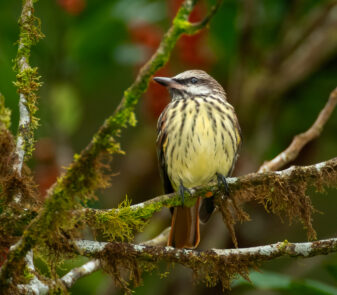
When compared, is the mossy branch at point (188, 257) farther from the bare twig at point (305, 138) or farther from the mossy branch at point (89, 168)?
the bare twig at point (305, 138)

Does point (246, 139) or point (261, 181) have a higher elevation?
point (246, 139)

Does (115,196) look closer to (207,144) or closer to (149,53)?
(149,53)

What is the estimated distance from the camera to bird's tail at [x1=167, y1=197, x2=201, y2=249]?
11.0 ft

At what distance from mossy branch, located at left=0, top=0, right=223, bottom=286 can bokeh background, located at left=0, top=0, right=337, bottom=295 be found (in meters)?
2.17

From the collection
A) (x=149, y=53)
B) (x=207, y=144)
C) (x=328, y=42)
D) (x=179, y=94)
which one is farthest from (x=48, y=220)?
(x=328, y=42)

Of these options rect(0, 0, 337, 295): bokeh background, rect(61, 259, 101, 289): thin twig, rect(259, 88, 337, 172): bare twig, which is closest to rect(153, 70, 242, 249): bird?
rect(259, 88, 337, 172): bare twig

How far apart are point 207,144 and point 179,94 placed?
498 millimetres

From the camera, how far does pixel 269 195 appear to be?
2662mm

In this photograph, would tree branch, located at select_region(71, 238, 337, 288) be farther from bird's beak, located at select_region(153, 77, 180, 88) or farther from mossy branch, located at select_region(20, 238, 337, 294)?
bird's beak, located at select_region(153, 77, 180, 88)

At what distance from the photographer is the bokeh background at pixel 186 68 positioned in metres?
4.44

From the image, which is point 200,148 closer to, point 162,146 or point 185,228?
point 162,146

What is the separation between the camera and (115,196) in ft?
16.1

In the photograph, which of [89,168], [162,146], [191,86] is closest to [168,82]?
[191,86]

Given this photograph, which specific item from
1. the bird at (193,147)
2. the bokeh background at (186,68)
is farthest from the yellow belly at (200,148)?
the bokeh background at (186,68)
